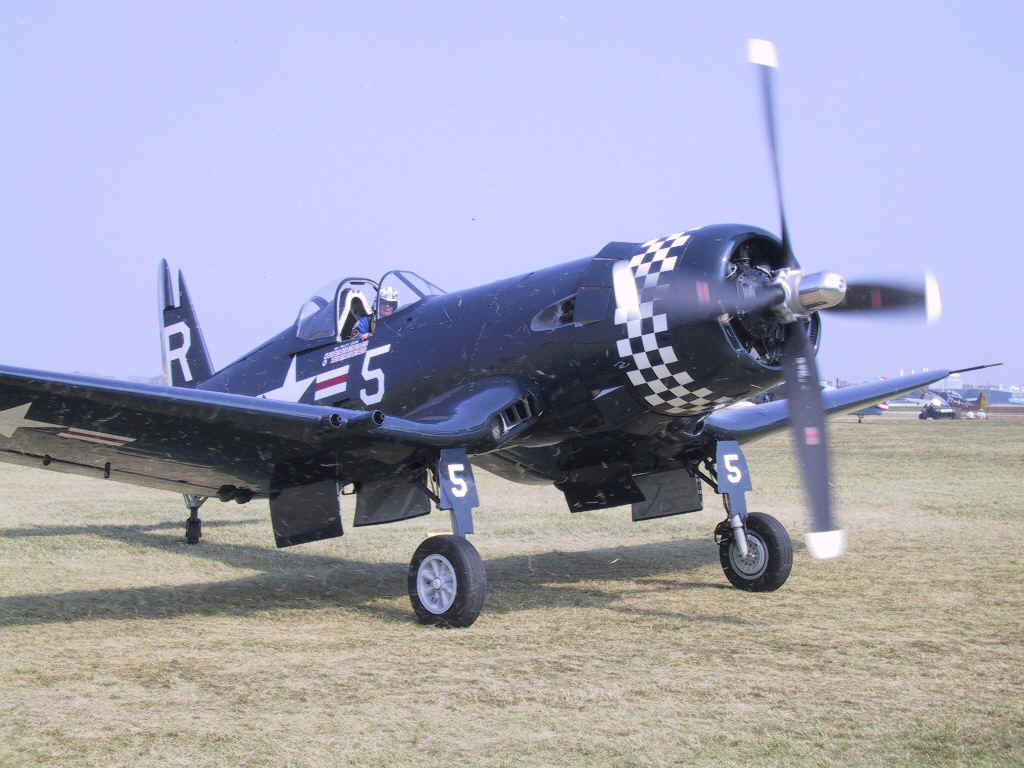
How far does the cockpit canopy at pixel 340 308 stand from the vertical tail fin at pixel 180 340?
3.19m

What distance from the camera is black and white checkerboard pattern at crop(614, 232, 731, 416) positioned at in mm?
6512

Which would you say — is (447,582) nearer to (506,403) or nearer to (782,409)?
(506,403)

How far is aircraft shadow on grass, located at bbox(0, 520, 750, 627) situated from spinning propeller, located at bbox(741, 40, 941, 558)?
3.64 ft

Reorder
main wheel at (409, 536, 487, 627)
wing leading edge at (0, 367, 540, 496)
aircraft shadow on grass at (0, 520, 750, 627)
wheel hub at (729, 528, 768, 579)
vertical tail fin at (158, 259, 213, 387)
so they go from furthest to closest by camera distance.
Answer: vertical tail fin at (158, 259, 213, 387) < wheel hub at (729, 528, 768, 579) < aircraft shadow on grass at (0, 520, 750, 627) < main wheel at (409, 536, 487, 627) < wing leading edge at (0, 367, 540, 496)

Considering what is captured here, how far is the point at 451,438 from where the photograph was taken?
264 inches

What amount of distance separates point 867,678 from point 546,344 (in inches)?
129

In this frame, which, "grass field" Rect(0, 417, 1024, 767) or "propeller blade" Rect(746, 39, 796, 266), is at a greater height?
"propeller blade" Rect(746, 39, 796, 266)

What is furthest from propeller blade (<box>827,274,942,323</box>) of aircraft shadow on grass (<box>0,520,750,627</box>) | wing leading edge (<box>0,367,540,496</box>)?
wing leading edge (<box>0,367,540,496</box>)

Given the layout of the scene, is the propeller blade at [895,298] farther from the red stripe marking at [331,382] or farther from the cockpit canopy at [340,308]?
the red stripe marking at [331,382]

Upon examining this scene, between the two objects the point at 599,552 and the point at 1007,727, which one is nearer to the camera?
the point at 1007,727

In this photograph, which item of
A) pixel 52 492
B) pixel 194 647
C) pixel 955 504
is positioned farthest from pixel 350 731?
pixel 52 492

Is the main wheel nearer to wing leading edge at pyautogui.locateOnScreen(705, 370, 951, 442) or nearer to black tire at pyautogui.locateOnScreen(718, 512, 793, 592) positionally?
black tire at pyautogui.locateOnScreen(718, 512, 793, 592)

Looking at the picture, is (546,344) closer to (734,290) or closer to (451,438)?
(451,438)

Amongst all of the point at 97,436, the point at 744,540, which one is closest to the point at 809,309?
the point at 744,540
